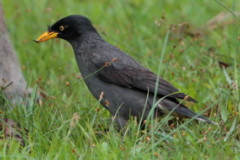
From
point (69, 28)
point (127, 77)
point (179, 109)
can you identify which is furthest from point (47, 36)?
point (179, 109)

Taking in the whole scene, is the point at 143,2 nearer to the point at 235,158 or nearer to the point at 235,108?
the point at 235,108

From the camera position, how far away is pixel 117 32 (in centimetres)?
907

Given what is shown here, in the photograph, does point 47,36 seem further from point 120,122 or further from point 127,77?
point 120,122

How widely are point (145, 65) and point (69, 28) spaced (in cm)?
125

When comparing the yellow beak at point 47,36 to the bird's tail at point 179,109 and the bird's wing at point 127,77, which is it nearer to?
the bird's wing at point 127,77

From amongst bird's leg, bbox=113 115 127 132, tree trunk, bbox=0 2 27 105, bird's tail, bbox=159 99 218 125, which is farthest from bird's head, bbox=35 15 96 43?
bird's tail, bbox=159 99 218 125

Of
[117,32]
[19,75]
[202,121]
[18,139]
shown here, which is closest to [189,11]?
[117,32]

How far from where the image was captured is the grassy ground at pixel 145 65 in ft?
15.9

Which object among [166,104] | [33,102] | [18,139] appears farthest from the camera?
[166,104]

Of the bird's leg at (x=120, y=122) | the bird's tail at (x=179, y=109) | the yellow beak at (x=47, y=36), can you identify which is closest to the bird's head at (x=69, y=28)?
the yellow beak at (x=47, y=36)

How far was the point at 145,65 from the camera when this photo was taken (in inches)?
293

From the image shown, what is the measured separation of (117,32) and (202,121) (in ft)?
12.4

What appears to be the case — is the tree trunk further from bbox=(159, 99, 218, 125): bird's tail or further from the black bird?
bbox=(159, 99, 218, 125): bird's tail

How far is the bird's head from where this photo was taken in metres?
6.56
